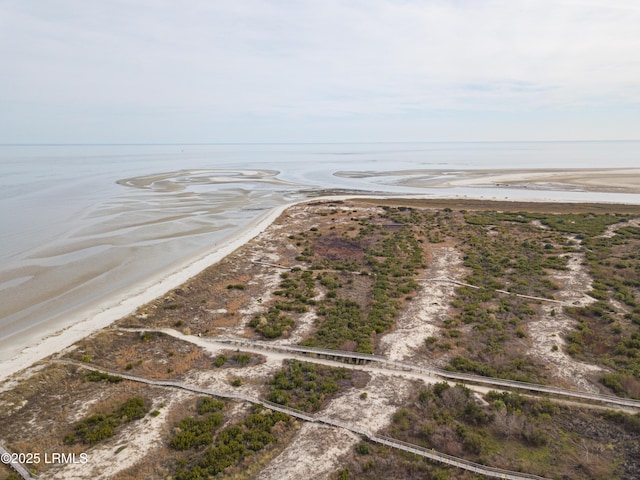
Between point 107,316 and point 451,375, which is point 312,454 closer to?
point 451,375

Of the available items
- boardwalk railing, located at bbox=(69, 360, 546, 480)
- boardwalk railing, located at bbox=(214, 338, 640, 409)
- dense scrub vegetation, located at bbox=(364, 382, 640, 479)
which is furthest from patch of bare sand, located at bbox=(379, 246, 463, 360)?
boardwalk railing, located at bbox=(69, 360, 546, 480)

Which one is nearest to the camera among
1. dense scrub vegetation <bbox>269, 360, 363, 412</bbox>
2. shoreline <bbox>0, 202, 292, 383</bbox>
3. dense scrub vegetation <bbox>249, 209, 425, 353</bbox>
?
dense scrub vegetation <bbox>269, 360, 363, 412</bbox>

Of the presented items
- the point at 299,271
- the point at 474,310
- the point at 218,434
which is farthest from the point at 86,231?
the point at 474,310

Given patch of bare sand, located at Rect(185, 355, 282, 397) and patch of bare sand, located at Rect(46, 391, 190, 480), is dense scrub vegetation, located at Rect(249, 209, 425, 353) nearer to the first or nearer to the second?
patch of bare sand, located at Rect(185, 355, 282, 397)

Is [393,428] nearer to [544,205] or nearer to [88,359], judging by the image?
[88,359]

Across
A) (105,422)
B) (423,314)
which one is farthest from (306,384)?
(423,314)

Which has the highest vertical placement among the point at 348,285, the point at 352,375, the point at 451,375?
the point at 348,285

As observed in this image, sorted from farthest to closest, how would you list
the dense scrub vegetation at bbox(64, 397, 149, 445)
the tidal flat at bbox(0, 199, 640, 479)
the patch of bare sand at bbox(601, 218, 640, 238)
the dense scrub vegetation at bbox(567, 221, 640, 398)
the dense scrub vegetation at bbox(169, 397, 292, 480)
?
the patch of bare sand at bbox(601, 218, 640, 238)
the dense scrub vegetation at bbox(567, 221, 640, 398)
the dense scrub vegetation at bbox(64, 397, 149, 445)
the tidal flat at bbox(0, 199, 640, 479)
the dense scrub vegetation at bbox(169, 397, 292, 480)

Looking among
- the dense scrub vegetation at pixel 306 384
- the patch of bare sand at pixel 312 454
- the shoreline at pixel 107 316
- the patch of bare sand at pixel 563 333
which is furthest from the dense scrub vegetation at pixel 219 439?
the patch of bare sand at pixel 563 333
